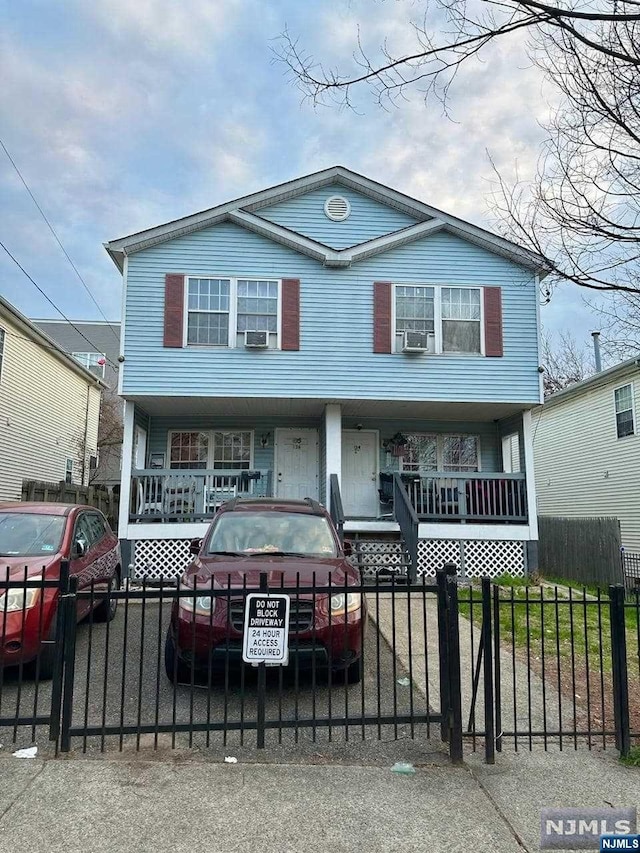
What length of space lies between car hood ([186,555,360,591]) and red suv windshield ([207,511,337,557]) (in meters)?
0.36

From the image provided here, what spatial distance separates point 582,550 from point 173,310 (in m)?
12.1

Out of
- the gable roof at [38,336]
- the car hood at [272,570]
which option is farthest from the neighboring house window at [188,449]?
the car hood at [272,570]

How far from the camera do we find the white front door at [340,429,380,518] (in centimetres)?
1451

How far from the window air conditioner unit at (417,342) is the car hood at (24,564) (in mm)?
8747

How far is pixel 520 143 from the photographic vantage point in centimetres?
622

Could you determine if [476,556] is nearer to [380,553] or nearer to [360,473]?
[380,553]

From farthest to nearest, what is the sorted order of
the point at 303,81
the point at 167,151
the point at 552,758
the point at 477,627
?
1. the point at 167,151
2. the point at 477,627
3. the point at 303,81
4. the point at 552,758

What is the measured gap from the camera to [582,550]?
52.9ft

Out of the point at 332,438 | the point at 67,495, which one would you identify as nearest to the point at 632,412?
the point at 332,438

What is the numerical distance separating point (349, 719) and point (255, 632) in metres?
0.92

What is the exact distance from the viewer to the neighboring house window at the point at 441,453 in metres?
15.0

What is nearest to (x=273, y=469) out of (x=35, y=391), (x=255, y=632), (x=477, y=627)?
(x=477, y=627)

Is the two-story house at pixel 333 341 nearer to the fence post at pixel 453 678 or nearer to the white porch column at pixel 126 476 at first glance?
the white porch column at pixel 126 476

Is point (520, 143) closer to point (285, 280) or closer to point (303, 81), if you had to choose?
point (303, 81)
